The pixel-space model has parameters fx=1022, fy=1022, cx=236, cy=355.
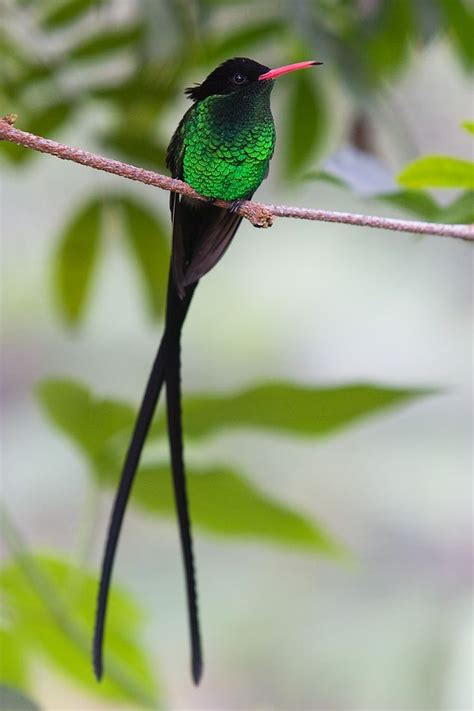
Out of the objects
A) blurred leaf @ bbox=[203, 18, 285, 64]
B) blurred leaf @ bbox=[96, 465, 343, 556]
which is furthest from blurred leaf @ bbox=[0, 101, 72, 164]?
blurred leaf @ bbox=[96, 465, 343, 556]

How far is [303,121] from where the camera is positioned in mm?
1261

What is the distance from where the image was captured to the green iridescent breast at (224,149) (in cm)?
53

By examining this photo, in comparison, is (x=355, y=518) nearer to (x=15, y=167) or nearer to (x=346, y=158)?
(x=15, y=167)

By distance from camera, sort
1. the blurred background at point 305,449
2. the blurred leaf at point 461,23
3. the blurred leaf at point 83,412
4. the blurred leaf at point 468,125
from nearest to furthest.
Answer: the blurred leaf at point 468,125 → the blurred leaf at point 83,412 → the blurred leaf at point 461,23 → the blurred background at point 305,449

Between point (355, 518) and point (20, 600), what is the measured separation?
2.80 metres

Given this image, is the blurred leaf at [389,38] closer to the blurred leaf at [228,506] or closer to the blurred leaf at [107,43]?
the blurred leaf at [107,43]

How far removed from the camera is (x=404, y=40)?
1.19 m

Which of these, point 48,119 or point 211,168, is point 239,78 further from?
point 48,119

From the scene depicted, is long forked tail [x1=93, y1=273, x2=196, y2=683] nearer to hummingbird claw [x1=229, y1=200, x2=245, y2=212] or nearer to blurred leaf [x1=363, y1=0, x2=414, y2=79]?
hummingbird claw [x1=229, y1=200, x2=245, y2=212]

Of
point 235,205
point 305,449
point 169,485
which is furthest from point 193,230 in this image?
point 305,449

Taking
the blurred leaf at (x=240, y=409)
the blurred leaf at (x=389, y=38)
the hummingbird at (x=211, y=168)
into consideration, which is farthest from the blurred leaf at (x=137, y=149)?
the hummingbird at (x=211, y=168)

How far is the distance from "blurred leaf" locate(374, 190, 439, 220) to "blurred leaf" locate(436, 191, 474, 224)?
0.03 m

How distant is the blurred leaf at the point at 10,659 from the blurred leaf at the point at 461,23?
0.75 metres

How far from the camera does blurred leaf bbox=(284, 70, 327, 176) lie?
4.11 feet
